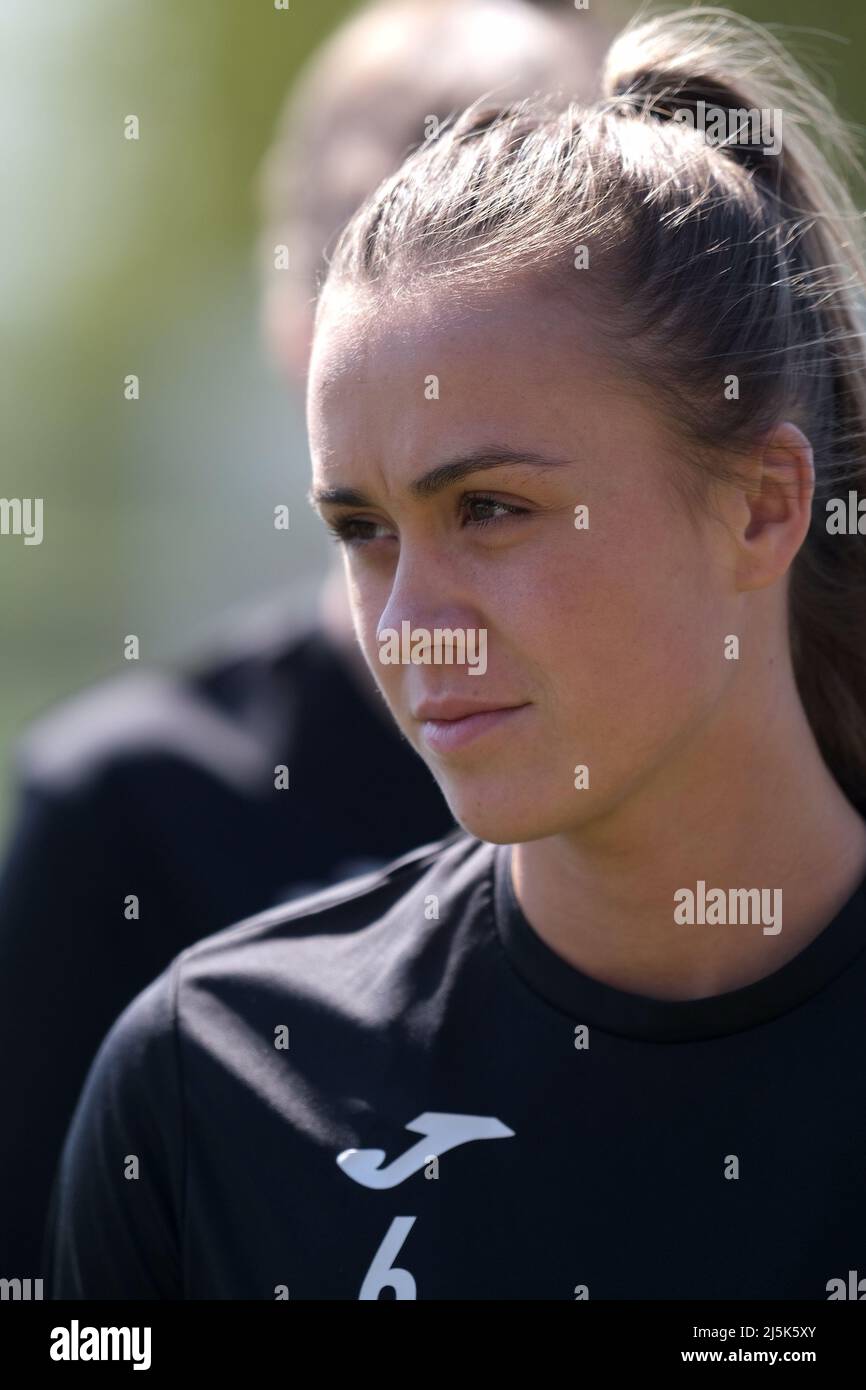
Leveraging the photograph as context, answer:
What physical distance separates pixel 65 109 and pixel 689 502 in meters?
15.6

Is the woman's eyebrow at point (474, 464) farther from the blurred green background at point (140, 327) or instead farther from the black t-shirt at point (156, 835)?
the blurred green background at point (140, 327)

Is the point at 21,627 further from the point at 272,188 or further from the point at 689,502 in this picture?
the point at 689,502

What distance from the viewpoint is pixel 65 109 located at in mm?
15906

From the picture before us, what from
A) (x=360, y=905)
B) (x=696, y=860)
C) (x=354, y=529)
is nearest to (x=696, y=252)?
(x=354, y=529)

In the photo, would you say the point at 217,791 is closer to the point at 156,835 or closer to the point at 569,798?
the point at 156,835

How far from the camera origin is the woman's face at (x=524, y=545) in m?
1.78

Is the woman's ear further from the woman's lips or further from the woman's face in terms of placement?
the woman's lips

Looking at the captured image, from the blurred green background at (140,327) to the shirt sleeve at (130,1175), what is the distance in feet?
34.7

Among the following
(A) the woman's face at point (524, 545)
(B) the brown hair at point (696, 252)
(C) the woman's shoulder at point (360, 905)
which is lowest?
(C) the woman's shoulder at point (360, 905)

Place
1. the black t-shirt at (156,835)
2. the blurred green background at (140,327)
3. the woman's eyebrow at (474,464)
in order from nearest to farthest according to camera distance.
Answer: the woman's eyebrow at (474,464) → the black t-shirt at (156,835) → the blurred green background at (140,327)

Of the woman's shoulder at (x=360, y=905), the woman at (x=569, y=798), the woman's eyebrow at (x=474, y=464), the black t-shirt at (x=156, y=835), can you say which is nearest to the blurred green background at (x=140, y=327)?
the black t-shirt at (x=156, y=835)

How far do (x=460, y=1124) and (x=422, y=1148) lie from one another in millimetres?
52

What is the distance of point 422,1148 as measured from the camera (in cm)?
190
